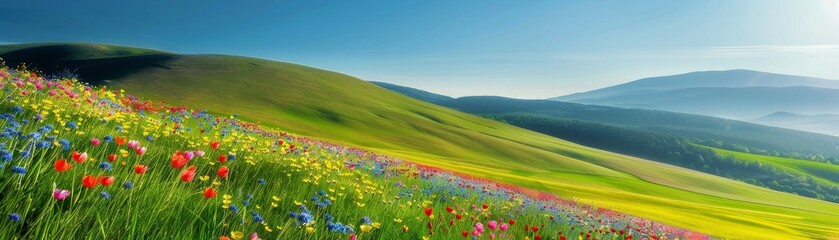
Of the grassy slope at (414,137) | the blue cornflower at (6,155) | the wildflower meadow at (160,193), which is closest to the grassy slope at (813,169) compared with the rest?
the grassy slope at (414,137)

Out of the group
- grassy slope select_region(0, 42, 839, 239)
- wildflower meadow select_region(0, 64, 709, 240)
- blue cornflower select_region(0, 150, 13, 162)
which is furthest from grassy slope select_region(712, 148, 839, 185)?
blue cornflower select_region(0, 150, 13, 162)

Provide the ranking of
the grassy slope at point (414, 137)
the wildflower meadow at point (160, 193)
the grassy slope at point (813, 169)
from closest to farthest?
the wildflower meadow at point (160, 193)
the grassy slope at point (414, 137)
the grassy slope at point (813, 169)

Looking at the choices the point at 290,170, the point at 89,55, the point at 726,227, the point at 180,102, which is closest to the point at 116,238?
the point at 290,170

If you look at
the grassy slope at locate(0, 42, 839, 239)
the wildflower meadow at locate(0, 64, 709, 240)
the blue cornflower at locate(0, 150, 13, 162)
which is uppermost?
the blue cornflower at locate(0, 150, 13, 162)

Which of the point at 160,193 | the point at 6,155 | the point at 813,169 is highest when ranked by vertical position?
the point at 6,155

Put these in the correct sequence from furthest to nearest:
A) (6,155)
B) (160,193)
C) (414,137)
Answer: (414,137) < (160,193) < (6,155)

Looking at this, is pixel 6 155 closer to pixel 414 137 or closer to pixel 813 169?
pixel 414 137

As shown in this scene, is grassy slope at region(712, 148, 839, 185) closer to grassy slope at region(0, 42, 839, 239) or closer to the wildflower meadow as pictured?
grassy slope at region(0, 42, 839, 239)

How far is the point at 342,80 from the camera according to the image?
138 meters

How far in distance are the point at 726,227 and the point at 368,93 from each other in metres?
104

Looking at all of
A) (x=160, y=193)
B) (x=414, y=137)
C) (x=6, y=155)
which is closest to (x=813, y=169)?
(x=414, y=137)

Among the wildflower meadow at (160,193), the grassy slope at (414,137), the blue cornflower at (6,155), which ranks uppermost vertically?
the blue cornflower at (6,155)

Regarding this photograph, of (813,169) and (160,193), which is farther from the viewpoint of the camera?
(813,169)

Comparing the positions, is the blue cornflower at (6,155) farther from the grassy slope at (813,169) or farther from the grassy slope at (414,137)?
the grassy slope at (813,169)
